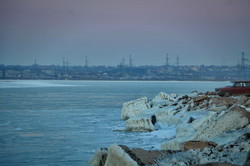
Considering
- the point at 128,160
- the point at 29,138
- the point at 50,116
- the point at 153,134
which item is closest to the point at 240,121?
the point at 128,160

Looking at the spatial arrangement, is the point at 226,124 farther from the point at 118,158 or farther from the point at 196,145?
the point at 118,158

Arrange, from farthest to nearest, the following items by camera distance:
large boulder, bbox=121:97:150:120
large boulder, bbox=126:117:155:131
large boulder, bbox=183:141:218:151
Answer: large boulder, bbox=121:97:150:120
large boulder, bbox=126:117:155:131
large boulder, bbox=183:141:218:151

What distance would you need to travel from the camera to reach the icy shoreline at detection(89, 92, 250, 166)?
7.09m

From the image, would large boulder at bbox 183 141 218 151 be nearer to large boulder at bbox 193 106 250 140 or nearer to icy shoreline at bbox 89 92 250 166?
icy shoreline at bbox 89 92 250 166

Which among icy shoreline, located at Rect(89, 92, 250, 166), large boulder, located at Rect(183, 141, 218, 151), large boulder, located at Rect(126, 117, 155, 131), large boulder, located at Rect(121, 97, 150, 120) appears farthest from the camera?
large boulder, located at Rect(121, 97, 150, 120)

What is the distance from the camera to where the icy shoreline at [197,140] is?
23.3ft

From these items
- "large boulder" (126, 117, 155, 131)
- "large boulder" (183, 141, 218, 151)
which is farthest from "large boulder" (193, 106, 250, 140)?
"large boulder" (126, 117, 155, 131)

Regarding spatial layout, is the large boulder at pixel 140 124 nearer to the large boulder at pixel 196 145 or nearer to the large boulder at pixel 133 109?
the large boulder at pixel 133 109

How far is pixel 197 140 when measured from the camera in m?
11.4

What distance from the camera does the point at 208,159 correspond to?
690cm

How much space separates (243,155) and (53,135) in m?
12.4

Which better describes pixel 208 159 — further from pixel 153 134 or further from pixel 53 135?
pixel 53 135

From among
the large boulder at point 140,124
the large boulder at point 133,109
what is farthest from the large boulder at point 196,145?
the large boulder at point 133,109

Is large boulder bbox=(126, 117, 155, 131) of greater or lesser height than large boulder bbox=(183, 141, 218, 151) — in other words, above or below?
below
